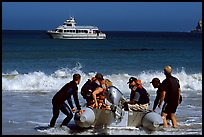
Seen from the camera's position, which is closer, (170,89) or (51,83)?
(170,89)

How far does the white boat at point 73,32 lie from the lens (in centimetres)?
7506

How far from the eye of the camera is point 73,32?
249ft

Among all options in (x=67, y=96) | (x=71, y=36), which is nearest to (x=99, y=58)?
(x=67, y=96)

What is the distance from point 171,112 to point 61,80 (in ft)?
37.4

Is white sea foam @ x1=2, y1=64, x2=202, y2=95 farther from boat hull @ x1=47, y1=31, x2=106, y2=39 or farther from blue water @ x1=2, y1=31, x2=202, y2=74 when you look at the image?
boat hull @ x1=47, y1=31, x2=106, y2=39

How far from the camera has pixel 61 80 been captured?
69.7 ft

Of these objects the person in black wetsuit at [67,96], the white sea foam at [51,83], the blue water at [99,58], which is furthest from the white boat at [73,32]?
the person in black wetsuit at [67,96]

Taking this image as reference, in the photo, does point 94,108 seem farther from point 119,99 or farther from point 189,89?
point 189,89

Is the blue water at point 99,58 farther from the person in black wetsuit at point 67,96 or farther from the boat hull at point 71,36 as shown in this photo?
the boat hull at point 71,36

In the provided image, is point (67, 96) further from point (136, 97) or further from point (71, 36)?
point (71, 36)

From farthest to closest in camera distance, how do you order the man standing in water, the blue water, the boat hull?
the boat hull < the blue water < the man standing in water

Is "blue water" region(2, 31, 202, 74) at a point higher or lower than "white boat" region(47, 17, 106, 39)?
lower

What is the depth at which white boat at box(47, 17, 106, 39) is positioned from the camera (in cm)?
7506

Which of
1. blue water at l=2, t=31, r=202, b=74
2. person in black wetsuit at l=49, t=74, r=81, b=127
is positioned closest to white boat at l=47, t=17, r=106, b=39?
blue water at l=2, t=31, r=202, b=74
